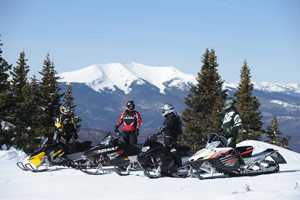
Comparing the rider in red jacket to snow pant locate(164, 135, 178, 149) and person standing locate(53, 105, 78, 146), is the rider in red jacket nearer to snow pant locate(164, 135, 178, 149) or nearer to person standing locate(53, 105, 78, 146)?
person standing locate(53, 105, 78, 146)

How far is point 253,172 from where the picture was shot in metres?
10.2

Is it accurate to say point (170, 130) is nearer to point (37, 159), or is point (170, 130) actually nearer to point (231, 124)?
point (231, 124)

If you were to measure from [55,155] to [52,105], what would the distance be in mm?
19882

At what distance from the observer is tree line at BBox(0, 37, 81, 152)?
2858 cm

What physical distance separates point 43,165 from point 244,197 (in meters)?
7.81

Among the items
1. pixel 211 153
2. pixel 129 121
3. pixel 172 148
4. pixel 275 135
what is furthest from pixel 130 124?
pixel 275 135

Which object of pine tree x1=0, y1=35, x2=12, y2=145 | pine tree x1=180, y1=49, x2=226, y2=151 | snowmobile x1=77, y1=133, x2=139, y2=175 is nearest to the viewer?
snowmobile x1=77, y1=133, x2=139, y2=175

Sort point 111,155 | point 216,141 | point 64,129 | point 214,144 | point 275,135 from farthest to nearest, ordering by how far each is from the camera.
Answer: point 275,135 → point 64,129 → point 111,155 → point 216,141 → point 214,144

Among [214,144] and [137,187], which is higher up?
[214,144]

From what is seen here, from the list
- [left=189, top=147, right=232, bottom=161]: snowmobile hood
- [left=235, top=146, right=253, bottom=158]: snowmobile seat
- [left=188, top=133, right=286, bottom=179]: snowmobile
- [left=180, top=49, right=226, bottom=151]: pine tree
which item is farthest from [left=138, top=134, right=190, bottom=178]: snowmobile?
[left=180, top=49, right=226, bottom=151]: pine tree

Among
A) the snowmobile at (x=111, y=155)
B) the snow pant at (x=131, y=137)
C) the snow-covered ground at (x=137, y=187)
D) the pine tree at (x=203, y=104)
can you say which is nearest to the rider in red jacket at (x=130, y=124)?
the snow pant at (x=131, y=137)

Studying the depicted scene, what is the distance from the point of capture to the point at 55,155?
37.9 ft

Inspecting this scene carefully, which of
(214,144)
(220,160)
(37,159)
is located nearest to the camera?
(220,160)

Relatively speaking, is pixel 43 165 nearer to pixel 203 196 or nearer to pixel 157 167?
pixel 157 167
